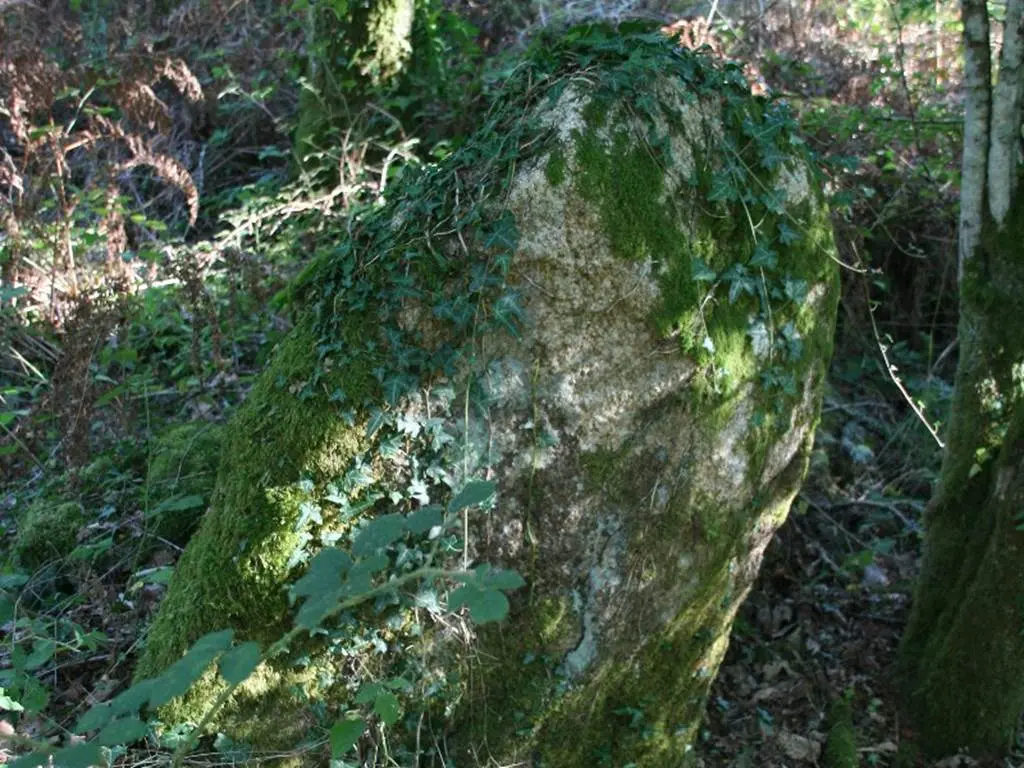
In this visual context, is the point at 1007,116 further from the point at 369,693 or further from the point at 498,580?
the point at 369,693

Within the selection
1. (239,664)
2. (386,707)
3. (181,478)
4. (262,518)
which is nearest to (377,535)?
(239,664)

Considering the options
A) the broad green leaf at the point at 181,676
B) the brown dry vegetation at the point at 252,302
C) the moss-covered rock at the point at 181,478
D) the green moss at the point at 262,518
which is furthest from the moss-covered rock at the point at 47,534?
the broad green leaf at the point at 181,676

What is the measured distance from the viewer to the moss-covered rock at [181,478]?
156 inches

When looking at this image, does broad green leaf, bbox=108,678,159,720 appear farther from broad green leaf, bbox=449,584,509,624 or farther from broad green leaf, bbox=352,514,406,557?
broad green leaf, bbox=449,584,509,624

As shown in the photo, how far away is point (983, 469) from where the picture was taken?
13.4ft

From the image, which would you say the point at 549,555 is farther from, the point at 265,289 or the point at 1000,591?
the point at 265,289

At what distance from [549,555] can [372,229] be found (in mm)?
1243

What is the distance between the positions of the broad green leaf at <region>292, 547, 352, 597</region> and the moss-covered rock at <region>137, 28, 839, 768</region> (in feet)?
3.47

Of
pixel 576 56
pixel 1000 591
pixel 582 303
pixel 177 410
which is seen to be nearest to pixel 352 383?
pixel 582 303

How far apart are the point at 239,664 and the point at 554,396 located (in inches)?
60.1

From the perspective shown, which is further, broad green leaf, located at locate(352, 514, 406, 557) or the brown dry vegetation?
the brown dry vegetation

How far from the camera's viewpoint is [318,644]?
305 centimetres

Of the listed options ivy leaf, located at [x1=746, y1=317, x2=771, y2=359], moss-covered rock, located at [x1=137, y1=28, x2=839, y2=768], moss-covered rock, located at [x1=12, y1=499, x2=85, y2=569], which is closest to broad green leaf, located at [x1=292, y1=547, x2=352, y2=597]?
moss-covered rock, located at [x1=137, y1=28, x2=839, y2=768]

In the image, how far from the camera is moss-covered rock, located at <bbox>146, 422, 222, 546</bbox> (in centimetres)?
397
